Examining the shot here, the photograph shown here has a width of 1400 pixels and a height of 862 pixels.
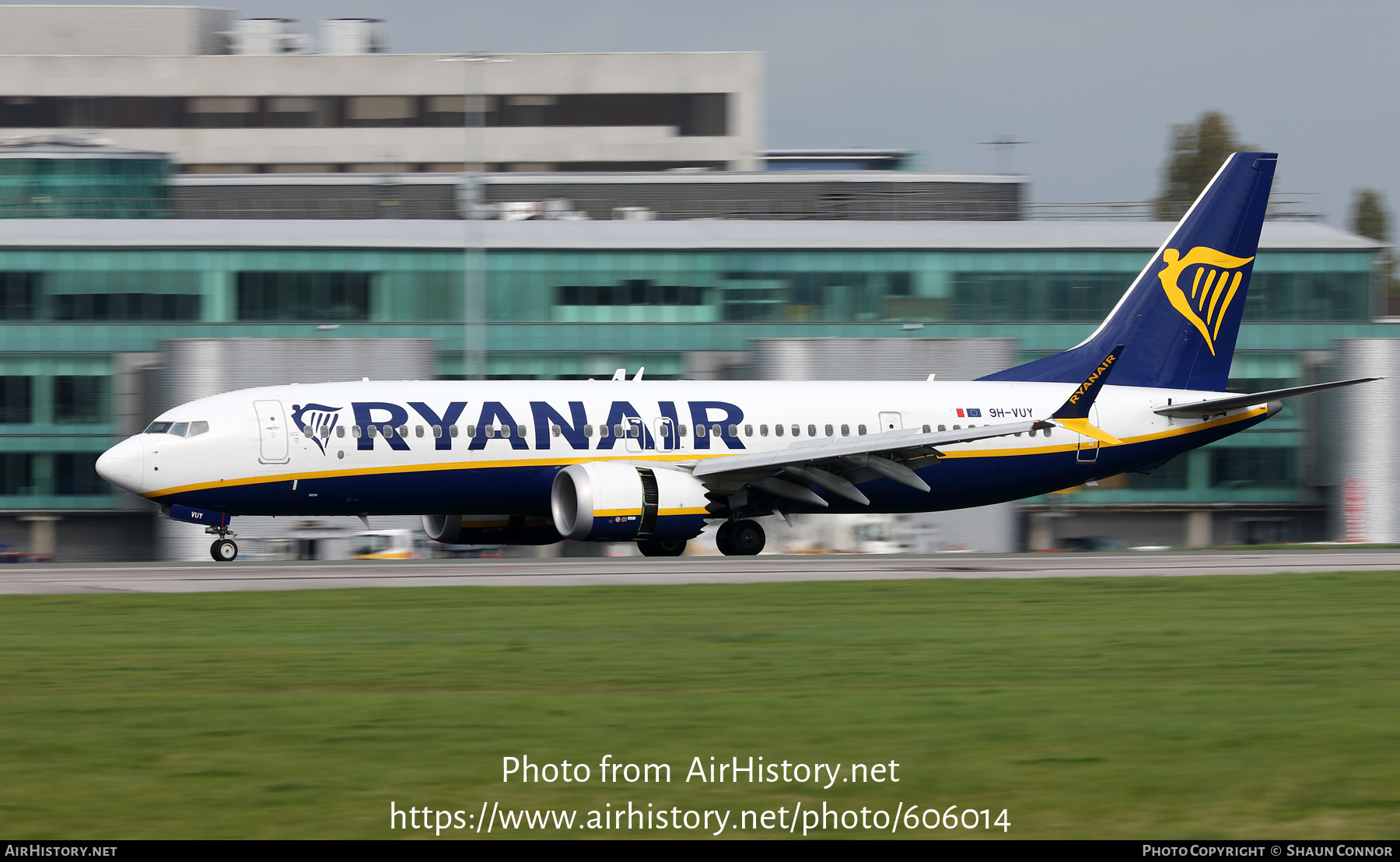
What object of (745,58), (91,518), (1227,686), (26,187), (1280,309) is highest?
(745,58)

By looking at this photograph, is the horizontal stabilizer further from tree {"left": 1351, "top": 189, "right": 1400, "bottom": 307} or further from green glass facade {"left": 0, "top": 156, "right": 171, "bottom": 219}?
tree {"left": 1351, "top": 189, "right": 1400, "bottom": 307}

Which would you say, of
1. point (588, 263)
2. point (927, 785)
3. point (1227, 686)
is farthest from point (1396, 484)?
point (927, 785)

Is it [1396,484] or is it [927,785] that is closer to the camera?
[927,785]

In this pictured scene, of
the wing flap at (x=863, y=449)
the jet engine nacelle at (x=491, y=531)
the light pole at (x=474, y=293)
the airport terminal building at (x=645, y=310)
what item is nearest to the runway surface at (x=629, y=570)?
the jet engine nacelle at (x=491, y=531)

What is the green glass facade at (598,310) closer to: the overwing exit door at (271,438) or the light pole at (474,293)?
the light pole at (474,293)

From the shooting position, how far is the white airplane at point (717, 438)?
35.2 m

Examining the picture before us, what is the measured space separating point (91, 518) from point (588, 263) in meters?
Result: 22.2

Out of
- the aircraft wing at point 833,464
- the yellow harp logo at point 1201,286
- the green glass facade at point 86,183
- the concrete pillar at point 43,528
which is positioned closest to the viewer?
the aircraft wing at point 833,464

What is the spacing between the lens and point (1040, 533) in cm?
7038

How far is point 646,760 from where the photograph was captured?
12.2 m

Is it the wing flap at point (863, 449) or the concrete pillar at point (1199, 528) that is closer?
the wing flap at point (863, 449)

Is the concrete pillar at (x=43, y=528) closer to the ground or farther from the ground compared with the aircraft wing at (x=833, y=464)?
closer to the ground

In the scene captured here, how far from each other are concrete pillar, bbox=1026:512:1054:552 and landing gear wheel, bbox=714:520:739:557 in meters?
32.2
